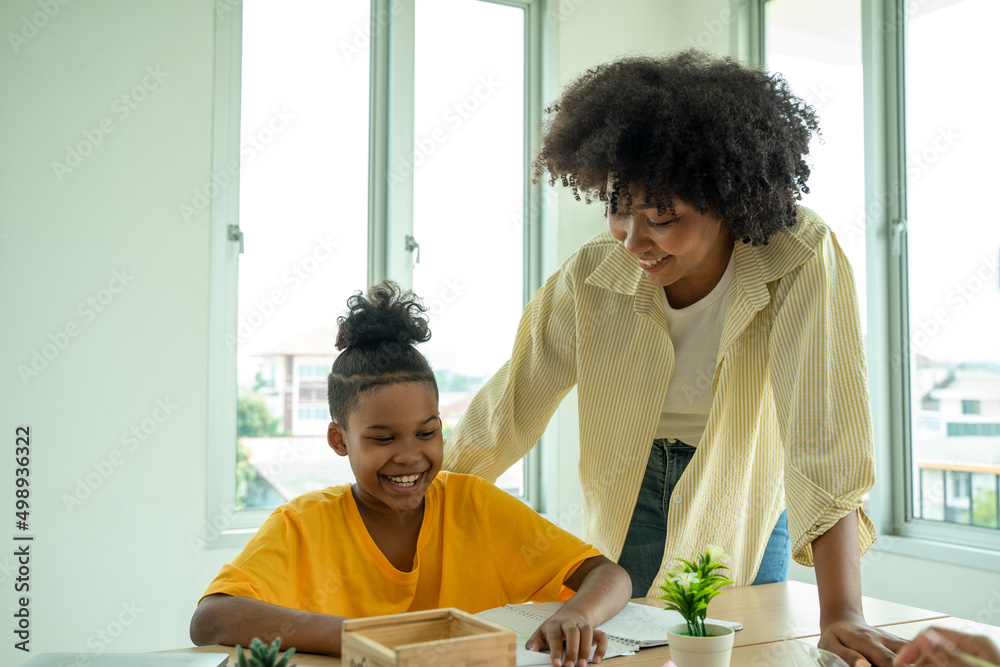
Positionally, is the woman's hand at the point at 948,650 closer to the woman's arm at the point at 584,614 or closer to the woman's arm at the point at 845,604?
the woman's arm at the point at 845,604

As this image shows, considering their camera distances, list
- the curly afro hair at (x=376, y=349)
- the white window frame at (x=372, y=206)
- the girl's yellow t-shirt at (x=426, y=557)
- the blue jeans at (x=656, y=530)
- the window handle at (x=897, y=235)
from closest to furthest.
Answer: the girl's yellow t-shirt at (x=426, y=557), the curly afro hair at (x=376, y=349), the blue jeans at (x=656, y=530), the window handle at (x=897, y=235), the white window frame at (x=372, y=206)

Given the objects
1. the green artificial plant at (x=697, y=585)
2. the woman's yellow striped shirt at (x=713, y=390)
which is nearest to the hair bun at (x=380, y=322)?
the woman's yellow striped shirt at (x=713, y=390)

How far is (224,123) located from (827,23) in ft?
7.67

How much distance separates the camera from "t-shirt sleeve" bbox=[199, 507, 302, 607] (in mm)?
1171

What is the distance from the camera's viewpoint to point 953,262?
9.10 feet

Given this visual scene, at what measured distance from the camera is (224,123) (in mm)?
3031

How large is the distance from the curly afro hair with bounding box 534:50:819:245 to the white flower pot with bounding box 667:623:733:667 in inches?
27.5

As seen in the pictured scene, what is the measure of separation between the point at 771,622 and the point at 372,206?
2.51 meters

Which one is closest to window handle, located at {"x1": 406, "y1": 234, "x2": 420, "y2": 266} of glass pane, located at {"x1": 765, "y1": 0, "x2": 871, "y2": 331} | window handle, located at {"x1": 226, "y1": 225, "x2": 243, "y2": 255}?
window handle, located at {"x1": 226, "y1": 225, "x2": 243, "y2": 255}

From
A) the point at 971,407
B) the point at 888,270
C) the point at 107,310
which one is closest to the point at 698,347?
the point at 971,407

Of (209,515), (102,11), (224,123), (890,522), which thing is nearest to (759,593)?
(890,522)

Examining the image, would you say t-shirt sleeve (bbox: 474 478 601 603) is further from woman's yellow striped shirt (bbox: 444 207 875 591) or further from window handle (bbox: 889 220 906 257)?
window handle (bbox: 889 220 906 257)

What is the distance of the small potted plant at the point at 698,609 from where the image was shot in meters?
0.89

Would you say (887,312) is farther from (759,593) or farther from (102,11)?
(102,11)
